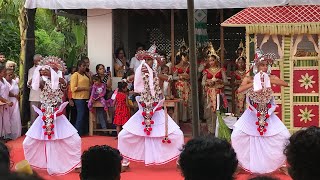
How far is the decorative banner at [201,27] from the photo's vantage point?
38.9 ft

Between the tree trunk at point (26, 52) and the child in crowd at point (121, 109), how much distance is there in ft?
6.22

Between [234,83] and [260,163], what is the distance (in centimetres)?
378

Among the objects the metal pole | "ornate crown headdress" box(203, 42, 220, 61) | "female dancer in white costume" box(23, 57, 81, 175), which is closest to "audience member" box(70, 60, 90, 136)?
"ornate crown headdress" box(203, 42, 220, 61)

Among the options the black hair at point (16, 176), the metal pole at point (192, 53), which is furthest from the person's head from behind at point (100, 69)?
the black hair at point (16, 176)

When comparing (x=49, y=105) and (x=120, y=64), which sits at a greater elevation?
(x=120, y=64)

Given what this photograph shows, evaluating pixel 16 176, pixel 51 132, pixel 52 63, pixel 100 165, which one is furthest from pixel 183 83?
pixel 16 176

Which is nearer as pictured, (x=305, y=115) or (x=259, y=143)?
(x=259, y=143)

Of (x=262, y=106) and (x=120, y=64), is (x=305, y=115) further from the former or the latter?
(x=120, y=64)

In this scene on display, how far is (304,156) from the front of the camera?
2.72 meters

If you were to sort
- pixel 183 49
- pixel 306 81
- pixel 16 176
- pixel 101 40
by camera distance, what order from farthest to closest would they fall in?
1. pixel 183 49
2. pixel 101 40
3. pixel 306 81
4. pixel 16 176

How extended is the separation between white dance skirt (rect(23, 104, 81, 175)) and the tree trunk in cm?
360

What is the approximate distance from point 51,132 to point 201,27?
533 cm

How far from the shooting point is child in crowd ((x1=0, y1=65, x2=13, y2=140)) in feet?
32.7

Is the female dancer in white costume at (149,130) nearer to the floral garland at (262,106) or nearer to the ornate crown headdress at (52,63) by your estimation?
the ornate crown headdress at (52,63)
